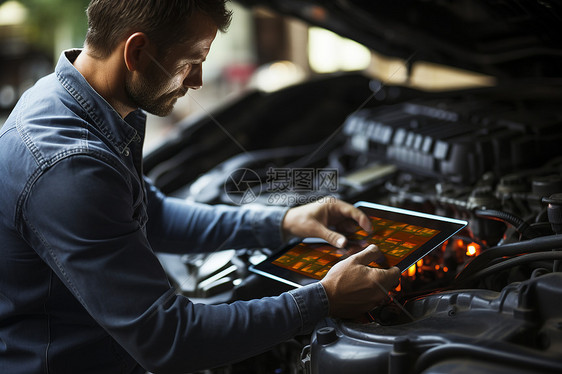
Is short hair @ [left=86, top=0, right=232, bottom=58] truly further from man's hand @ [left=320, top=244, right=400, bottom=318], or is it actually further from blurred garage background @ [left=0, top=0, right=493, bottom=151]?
blurred garage background @ [left=0, top=0, right=493, bottom=151]

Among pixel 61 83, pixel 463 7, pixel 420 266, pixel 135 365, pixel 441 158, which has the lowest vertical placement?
pixel 135 365

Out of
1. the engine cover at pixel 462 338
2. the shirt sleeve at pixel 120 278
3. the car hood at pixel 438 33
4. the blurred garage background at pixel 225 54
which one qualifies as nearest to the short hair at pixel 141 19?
the shirt sleeve at pixel 120 278

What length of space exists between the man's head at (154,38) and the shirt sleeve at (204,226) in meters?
0.34

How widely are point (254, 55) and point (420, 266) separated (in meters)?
5.81

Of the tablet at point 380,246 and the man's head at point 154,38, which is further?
the tablet at point 380,246

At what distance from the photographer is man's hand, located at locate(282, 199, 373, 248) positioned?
1.17 meters

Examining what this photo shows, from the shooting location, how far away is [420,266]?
110 centimetres

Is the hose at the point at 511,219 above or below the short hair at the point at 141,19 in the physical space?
below

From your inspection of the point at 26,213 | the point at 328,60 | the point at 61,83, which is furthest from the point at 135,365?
the point at 328,60

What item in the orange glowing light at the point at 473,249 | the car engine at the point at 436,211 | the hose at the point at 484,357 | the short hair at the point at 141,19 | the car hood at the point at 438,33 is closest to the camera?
the hose at the point at 484,357

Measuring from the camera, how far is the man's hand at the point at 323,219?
1166mm

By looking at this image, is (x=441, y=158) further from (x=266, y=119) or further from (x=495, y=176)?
(x=266, y=119)

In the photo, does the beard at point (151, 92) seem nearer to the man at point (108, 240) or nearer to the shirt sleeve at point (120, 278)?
the man at point (108, 240)

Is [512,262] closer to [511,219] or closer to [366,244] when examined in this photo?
[511,219]
